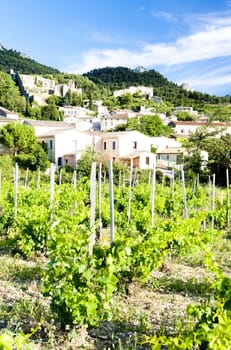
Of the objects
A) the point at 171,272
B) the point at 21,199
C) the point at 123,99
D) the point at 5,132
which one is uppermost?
the point at 123,99

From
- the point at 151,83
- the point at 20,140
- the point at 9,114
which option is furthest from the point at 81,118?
the point at 151,83

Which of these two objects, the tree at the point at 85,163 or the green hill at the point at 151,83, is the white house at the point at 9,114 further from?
the green hill at the point at 151,83

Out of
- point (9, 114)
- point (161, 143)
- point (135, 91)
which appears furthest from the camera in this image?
point (135, 91)

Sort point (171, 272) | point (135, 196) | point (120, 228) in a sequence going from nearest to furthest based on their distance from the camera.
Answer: point (171, 272)
point (120, 228)
point (135, 196)

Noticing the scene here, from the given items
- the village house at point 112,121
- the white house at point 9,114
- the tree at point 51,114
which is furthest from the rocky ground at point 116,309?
the tree at point 51,114

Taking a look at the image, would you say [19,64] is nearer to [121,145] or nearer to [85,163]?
[121,145]

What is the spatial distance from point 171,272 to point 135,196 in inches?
276

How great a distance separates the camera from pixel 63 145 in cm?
3481

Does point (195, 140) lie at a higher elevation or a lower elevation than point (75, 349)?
higher

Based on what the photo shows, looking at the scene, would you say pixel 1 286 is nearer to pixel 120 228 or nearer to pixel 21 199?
pixel 120 228

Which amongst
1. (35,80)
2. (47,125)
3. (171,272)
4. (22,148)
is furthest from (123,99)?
(171,272)

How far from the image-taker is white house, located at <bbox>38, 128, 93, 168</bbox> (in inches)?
1340

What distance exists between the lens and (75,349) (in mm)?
3830

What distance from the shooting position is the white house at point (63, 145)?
112 feet
